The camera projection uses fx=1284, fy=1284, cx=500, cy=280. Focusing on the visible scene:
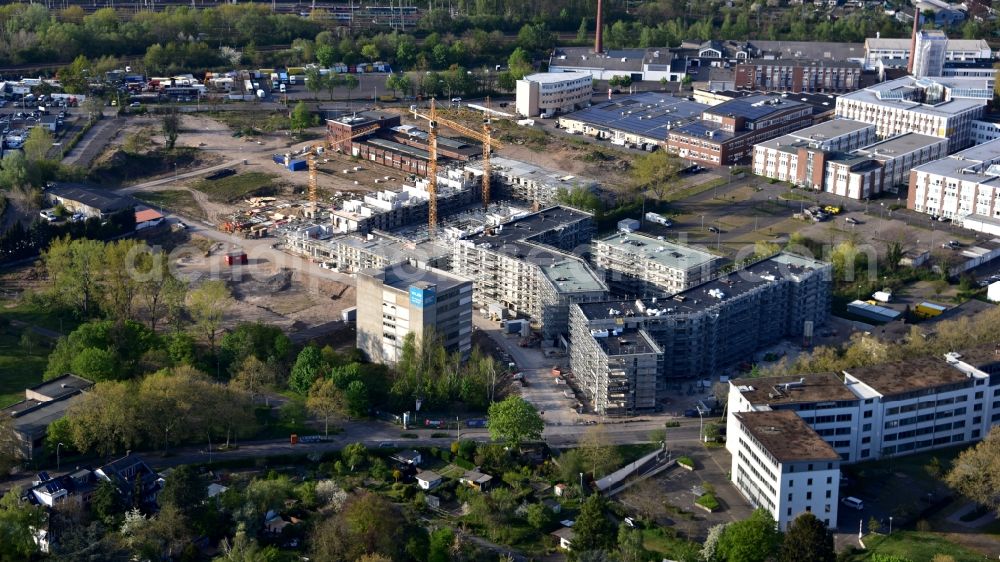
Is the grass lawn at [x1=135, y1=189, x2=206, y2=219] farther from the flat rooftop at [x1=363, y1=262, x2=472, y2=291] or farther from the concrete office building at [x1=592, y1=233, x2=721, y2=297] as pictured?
the concrete office building at [x1=592, y1=233, x2=721, y2=297]

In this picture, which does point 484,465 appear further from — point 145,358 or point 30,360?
point 30,360

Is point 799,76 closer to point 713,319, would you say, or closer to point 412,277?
point 713,319

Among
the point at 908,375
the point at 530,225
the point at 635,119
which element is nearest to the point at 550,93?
the point at 635,119

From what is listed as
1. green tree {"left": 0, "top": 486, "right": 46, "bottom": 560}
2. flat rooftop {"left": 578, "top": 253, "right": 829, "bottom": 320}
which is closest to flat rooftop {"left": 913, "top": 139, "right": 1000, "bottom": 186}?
flat rooftop {"left": 578, "top": 253, "right": 829, "bottom": 320}

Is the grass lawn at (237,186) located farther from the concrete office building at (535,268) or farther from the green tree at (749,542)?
the green tree at (749,542)

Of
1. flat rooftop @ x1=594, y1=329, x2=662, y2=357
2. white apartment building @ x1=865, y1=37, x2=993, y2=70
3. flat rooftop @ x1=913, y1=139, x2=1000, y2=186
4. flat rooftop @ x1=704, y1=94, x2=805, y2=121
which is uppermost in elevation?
white apartment building @ x1=865, y1=37, x2=993, y2=70
